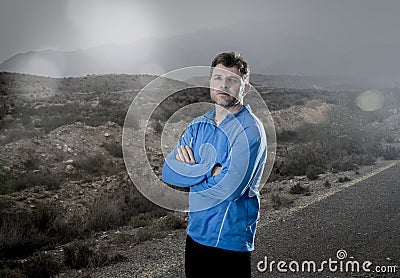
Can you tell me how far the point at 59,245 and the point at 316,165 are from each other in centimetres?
1041

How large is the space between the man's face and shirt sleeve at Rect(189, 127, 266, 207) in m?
0.26

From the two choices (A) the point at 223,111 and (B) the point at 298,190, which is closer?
(A) the point at 223,111

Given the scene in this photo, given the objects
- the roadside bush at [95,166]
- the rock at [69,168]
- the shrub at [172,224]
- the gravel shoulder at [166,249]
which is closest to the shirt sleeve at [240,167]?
the gravel shoulder at [166,249]

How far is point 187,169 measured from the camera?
2.77 meters

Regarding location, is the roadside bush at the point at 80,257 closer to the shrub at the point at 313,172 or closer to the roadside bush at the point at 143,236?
the roadside bush at the point at 143,236

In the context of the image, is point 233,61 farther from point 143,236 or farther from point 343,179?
point 343,179

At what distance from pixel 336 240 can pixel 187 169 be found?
433 centimetres

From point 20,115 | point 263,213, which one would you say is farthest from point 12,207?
point 20,115

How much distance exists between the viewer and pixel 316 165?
48.2 feet

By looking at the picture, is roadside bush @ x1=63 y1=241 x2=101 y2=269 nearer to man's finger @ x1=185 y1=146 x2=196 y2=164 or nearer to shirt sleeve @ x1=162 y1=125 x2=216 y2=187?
shirt sleeve @ x1=162 y1=125 x2=216 y2=187

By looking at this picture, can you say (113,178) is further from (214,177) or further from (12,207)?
(214,177)

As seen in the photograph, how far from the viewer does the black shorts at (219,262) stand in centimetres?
255

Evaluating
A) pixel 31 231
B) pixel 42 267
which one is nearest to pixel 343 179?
pixel 31 231

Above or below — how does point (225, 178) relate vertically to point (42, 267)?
above
